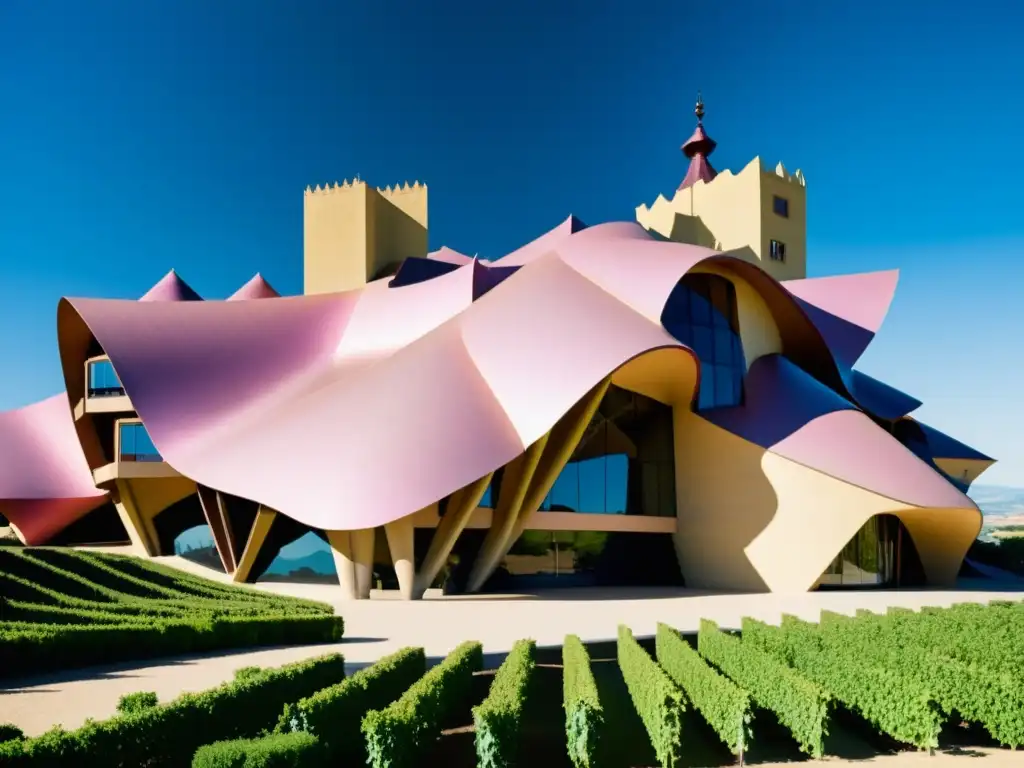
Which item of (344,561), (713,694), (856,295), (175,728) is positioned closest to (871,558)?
(856,295)

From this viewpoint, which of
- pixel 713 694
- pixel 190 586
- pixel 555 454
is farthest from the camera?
pixel 555 454

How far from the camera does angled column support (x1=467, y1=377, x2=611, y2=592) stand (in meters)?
24.0

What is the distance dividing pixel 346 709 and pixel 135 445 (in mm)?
24159

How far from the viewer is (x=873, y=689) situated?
920 centimetres

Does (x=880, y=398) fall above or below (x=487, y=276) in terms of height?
below

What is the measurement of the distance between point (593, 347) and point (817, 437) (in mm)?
7737

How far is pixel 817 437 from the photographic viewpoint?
84.1ft

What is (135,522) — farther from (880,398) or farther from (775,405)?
(880,398)

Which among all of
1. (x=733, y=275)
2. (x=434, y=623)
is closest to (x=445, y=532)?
(x=434, y=623)

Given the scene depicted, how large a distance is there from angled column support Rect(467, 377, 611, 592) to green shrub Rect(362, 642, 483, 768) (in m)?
13.0

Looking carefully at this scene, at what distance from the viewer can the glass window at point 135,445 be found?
2966cm

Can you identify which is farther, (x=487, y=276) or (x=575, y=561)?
(x=487, y=276)

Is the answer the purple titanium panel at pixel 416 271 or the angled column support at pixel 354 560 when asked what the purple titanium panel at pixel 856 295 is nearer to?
the purple titanium panel at pixel 416 271

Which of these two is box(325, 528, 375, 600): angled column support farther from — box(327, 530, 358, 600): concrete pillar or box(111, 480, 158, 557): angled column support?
box(111, 480, 158, 557): angled column support
